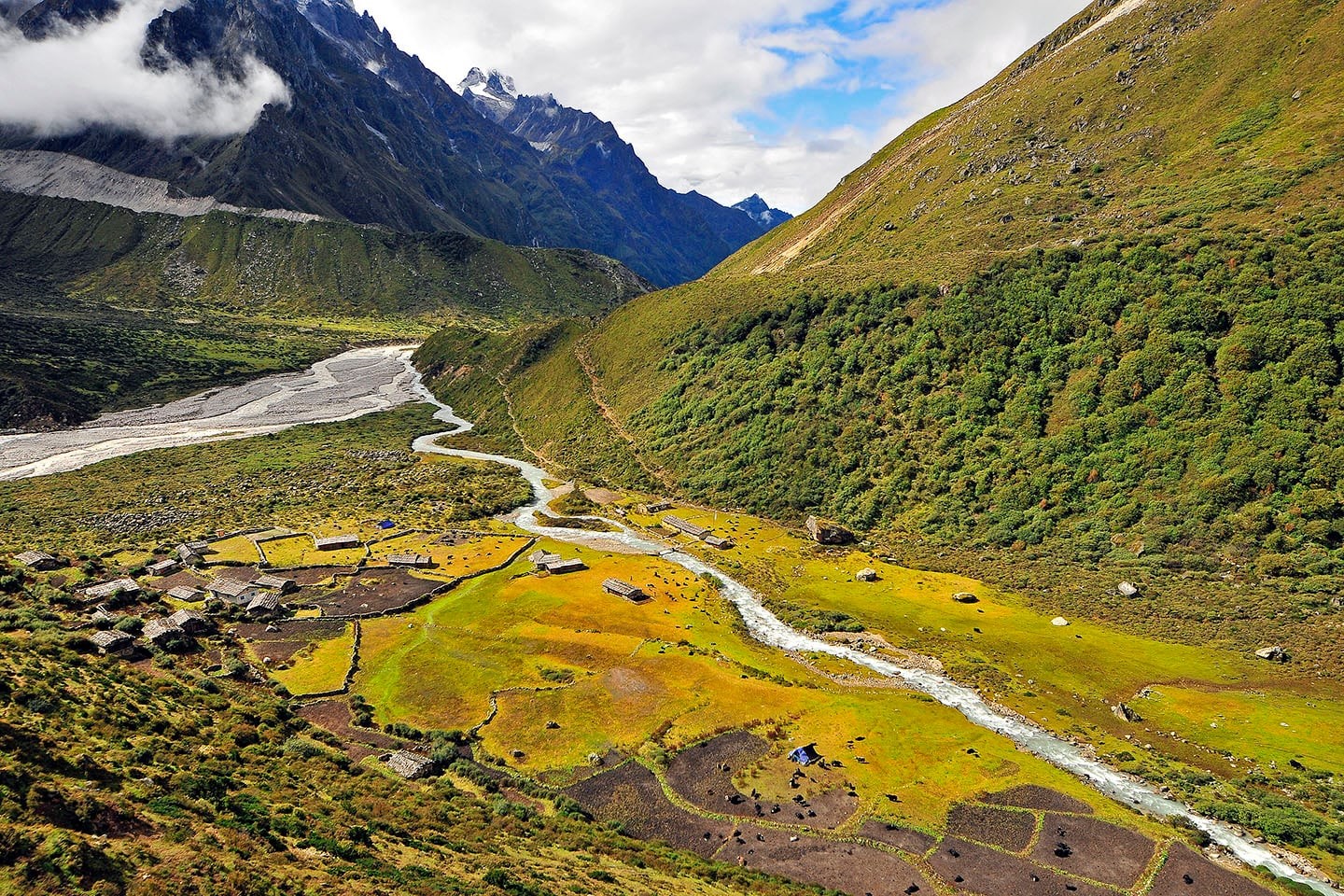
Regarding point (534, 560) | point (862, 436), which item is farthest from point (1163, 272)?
point (534, 560)

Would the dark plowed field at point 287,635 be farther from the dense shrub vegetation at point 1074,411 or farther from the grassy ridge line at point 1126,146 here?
the grassy ridge line at point 1126,146

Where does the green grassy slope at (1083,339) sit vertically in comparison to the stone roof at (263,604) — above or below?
above

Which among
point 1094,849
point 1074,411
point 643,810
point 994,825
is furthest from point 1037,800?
point 1074,411

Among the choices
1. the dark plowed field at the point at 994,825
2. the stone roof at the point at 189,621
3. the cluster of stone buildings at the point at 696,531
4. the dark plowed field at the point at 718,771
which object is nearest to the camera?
the dark plowed field at the point at 994,825

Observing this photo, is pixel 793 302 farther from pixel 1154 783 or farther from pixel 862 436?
pixel 1154 783

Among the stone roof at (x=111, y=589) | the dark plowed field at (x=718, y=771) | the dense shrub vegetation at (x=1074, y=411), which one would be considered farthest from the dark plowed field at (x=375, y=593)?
the dense shrub vegetation at (x=1074, y=411)

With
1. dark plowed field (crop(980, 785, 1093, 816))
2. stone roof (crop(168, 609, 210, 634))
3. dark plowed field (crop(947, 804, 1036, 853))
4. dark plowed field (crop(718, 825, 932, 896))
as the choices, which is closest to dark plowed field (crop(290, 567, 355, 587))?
stone roof (crop(168, 609, 210, 634))
